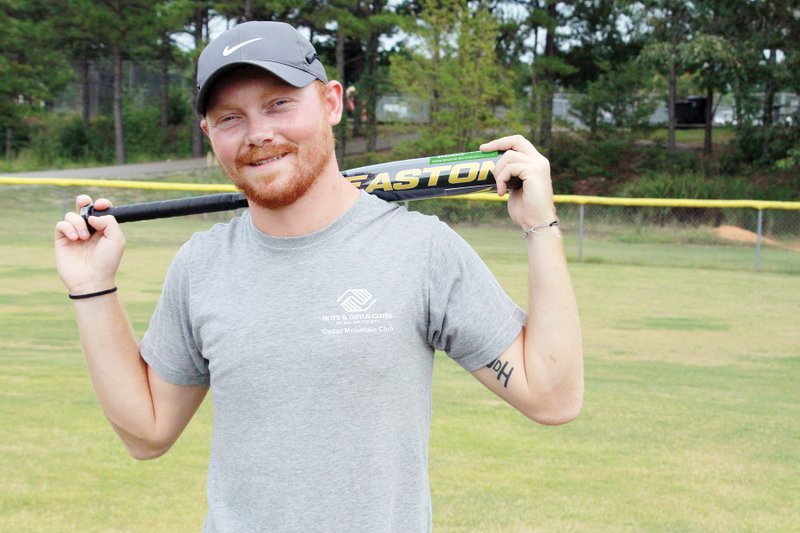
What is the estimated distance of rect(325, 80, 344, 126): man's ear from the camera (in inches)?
94.5

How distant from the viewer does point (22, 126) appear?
45500 mm

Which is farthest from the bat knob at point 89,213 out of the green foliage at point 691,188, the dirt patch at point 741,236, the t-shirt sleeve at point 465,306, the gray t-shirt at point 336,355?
the green foliage at point 691,188

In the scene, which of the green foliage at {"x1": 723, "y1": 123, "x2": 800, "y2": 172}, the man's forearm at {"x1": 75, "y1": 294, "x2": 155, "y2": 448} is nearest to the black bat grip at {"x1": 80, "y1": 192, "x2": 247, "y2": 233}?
the man's forearm at {"x1": 75, "y1": 294, "x2": 155, "y2": 448}

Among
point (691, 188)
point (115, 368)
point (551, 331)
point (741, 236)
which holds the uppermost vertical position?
point (551, 331)

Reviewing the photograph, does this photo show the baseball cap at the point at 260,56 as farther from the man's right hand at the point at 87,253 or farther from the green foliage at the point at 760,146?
the green foliage at the point at 760,146

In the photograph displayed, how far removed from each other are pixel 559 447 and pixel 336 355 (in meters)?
4.80

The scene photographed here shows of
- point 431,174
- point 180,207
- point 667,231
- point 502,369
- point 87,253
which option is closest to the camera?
point 502,369

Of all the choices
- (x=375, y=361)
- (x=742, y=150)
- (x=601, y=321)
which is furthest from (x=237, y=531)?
(x=742, y=150)

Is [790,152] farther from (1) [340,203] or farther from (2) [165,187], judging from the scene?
(1) [340,203]

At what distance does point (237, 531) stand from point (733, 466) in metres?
4.78

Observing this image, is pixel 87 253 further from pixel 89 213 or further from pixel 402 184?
pixel 402 184

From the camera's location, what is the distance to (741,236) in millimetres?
22469

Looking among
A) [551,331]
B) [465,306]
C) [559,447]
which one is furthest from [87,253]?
[559,447]

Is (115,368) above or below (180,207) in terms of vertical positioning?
below
